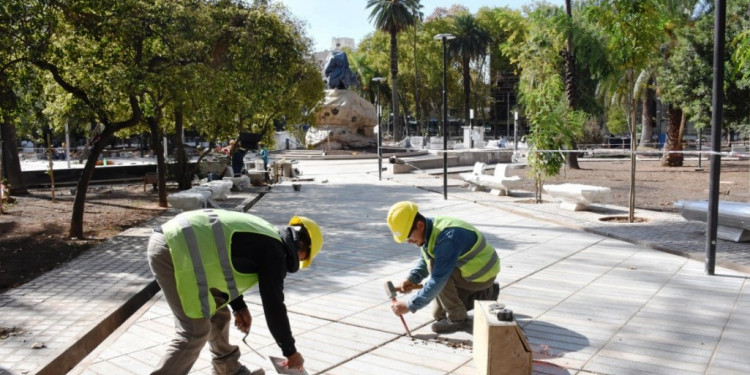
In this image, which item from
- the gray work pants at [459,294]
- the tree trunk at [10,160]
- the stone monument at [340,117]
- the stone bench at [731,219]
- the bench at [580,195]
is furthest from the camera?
the stone monument at [340,117]

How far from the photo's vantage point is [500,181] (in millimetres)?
15609

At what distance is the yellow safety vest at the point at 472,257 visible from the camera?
479 centimetres

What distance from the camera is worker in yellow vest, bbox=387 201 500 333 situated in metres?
4.62

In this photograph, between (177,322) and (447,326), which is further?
(447,326)

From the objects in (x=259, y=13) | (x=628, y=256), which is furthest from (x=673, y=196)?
(x=259, y=13)

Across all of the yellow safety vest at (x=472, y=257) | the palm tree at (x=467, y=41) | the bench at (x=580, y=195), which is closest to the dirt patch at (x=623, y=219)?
the bench at (x=580, y=195)

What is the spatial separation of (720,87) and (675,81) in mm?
20054

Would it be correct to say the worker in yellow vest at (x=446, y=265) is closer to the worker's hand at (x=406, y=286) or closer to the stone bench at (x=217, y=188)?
the worker's hand at (x=406, y=286)

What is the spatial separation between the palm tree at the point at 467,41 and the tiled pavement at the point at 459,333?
47678 mm

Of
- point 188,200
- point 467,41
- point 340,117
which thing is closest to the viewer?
point 188,200

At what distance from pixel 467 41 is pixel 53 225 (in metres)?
49.2

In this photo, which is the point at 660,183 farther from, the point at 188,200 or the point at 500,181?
the point at 188,200

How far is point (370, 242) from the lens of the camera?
32.1 feet

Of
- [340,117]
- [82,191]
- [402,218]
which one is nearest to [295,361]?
[402,218]
